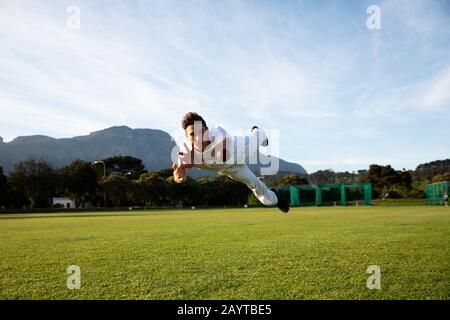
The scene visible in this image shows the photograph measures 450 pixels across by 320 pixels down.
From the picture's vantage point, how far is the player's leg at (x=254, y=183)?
29.6 feet

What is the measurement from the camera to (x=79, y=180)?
3255 inches

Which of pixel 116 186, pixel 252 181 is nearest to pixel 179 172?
pixel 252 181

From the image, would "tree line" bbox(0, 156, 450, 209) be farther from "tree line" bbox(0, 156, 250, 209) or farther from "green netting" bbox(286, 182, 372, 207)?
"green netting" bbox(286, 182, 372, 207)

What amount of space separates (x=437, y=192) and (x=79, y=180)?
63292 millimetres

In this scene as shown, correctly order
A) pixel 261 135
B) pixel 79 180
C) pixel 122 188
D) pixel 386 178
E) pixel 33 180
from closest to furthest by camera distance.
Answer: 1. pixel 261 135
2. pixel 33 180
3. pixel 122 188
4. pixel 79 180
5. pixel 386 178

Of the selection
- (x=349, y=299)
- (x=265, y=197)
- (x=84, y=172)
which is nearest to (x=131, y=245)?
(x=265, y=197)

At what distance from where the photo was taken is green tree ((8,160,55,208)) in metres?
78.2

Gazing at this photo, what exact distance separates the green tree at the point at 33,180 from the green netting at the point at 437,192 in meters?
66.5

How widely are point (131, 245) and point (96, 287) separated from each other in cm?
573

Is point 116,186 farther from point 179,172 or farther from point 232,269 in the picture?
point 232,269

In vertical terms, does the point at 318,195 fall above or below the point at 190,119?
below

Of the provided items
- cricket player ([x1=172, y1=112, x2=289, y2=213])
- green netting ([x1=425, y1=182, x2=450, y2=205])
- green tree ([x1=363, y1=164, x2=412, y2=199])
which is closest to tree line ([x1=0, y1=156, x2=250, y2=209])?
green tree ([x1=363, y1=164, x2=412, y2=199])

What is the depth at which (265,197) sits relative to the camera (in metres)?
9.58

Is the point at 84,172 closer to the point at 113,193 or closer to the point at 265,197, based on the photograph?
the point at 113,193
